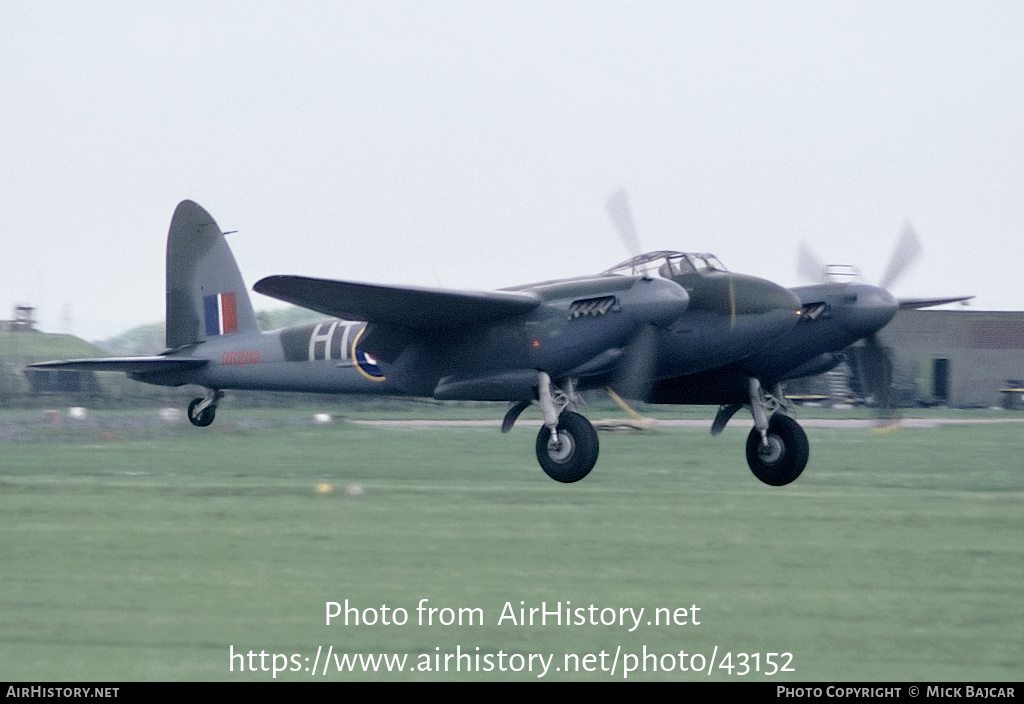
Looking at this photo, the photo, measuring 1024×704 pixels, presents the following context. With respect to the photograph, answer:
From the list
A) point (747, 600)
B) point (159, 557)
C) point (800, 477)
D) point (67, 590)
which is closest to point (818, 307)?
point (800, 477)

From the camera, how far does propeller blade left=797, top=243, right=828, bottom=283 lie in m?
18.3

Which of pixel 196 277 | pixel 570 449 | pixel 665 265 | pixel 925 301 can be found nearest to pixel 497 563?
pixel 570 449

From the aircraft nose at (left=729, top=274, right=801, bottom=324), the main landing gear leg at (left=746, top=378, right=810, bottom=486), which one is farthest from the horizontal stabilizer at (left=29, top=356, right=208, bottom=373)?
the aircraft nose at (left=729, top=274, right=801, bottom=324)

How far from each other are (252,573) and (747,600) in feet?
13.0

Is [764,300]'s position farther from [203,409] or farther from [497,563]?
[203,409]

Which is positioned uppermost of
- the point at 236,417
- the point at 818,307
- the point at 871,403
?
the point at 818,307

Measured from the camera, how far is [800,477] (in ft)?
63.8

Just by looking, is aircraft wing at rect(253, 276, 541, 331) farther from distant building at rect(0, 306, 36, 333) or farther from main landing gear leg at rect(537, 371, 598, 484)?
distant building at rect(0, 306, 36, 333)

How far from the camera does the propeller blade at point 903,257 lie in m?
18.8

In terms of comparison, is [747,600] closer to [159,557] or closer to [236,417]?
[159,557]

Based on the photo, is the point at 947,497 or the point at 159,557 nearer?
the point at 159,557

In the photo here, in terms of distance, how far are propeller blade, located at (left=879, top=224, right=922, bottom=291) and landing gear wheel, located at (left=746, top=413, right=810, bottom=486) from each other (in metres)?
2.62

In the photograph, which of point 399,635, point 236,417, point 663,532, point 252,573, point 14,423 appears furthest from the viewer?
point 236,417

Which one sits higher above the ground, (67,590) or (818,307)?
(818,307)
